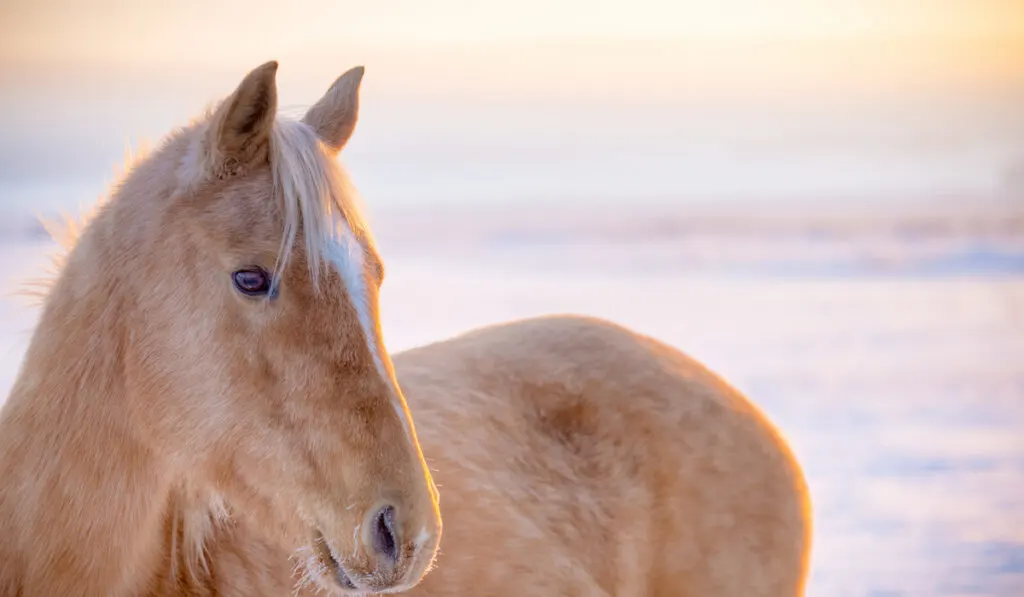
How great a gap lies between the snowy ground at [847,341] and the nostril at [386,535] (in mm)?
1151

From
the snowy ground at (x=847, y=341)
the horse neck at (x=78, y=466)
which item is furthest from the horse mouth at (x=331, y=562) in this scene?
the snowy ground at (x=847, y=341)

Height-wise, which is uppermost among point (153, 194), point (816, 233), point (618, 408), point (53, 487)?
point (816, 233)

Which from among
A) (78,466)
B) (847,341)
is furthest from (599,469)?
(847,341)

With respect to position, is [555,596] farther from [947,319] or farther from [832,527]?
[947,319]

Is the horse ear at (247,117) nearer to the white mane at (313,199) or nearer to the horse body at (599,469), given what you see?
the white mane at (313,199)

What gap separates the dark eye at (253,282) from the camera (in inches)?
86.0

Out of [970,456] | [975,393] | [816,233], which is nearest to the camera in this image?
[970,456]

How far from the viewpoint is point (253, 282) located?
219 centimetres

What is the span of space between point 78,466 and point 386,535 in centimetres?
71

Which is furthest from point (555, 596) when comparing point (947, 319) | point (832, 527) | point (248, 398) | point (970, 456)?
point (947, 319)

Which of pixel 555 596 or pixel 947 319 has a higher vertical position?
pixel 947 319

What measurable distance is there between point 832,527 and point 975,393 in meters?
3.02

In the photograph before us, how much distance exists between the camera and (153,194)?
7.67 feet

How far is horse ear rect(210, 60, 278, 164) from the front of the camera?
2.16 metres
